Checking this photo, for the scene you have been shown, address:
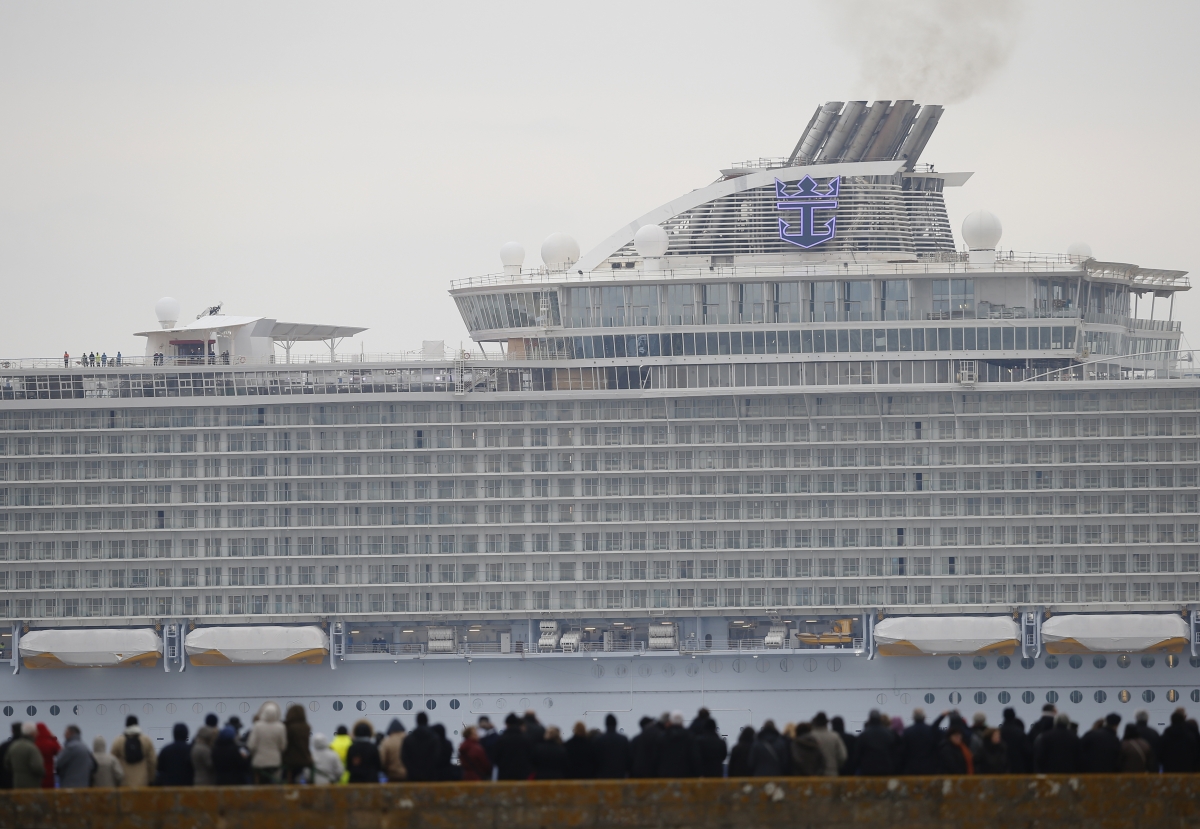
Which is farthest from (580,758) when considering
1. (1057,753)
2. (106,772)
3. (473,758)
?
(1057,753)

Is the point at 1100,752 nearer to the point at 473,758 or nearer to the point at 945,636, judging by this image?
the point at 473,758

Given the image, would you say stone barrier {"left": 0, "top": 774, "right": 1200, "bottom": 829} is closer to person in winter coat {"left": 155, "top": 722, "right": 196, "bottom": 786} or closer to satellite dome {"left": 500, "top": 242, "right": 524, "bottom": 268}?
person in winter coat {"left": 155, "top": 722, "right": 196, "bottom": 786}

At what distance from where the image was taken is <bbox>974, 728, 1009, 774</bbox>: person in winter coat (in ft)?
86.2

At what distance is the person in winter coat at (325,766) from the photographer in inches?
1000

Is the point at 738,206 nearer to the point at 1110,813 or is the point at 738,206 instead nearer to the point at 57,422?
the point at 57,422

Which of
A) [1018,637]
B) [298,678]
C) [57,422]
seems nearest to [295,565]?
[298,678]

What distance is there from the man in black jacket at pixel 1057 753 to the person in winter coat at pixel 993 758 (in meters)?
0.48

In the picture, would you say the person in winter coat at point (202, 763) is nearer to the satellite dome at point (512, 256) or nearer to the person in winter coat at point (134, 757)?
the person in winter coat at point (134, 757)

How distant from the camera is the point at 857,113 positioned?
193 feet

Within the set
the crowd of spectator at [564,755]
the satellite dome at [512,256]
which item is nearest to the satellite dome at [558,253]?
the satellite dome at [512,256]

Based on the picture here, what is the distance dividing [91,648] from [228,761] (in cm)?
3221

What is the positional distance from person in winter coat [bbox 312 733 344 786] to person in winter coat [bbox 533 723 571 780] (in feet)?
8.69

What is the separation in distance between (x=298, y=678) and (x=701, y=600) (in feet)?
39.7

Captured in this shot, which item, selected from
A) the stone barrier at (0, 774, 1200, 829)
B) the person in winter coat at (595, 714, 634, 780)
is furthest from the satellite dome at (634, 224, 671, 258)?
the stone barrier at (0, 774, 1200, 829)
